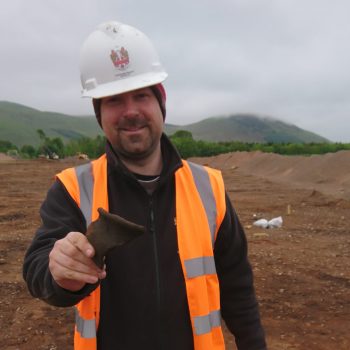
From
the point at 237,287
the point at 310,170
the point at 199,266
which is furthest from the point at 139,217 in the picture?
the point at 310,170

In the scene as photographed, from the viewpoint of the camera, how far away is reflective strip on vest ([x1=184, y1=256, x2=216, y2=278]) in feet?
6.05

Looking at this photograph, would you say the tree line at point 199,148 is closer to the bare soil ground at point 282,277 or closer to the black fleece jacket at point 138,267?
the bare soil ground at point 282,277

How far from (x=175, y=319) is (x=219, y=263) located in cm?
38

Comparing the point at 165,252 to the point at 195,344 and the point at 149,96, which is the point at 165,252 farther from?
the point at 149,96

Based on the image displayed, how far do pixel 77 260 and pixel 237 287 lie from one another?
3.53 ft

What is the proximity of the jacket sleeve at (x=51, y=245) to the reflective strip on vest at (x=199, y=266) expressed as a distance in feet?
1.55

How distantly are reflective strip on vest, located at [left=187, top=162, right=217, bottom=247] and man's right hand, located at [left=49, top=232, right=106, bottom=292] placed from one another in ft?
2.30

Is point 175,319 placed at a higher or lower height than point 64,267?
lower

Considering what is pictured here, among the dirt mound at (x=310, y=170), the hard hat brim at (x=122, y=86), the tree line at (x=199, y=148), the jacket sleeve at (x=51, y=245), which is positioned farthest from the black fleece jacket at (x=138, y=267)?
the tree line at (x=199, y=148)

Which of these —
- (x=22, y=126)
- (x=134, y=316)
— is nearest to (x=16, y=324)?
(x=134, y=316)

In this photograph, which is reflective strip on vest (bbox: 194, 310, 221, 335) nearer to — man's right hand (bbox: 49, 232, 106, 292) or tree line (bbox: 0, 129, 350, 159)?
man's right hand (bbox: 49, 232, 106, 292)

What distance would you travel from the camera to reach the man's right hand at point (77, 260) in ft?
4.30

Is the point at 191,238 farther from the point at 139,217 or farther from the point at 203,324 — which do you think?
the point at 203,324

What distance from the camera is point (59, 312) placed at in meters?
5.07
